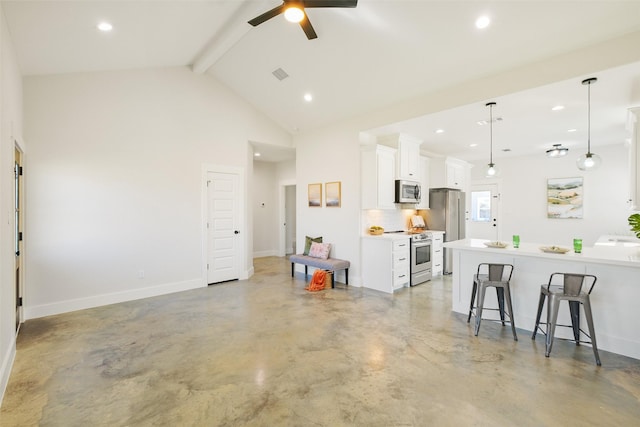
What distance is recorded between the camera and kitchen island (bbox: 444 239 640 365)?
2805 millimetres

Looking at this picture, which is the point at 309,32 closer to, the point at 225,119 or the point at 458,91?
the point at 458,91

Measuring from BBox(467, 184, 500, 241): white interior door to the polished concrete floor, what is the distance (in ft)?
16.1

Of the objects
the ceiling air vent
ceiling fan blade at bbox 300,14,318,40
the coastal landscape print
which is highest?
the ceiling air vent

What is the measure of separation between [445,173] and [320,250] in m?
3.32

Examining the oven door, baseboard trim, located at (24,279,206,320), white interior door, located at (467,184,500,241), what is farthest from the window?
baseboard trim, located at (24,279,206,320)

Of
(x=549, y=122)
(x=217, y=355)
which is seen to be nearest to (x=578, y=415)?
(x=217, y=355)

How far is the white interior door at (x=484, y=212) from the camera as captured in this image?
7.85 metres

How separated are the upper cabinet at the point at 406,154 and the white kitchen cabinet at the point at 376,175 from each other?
0.17 metres

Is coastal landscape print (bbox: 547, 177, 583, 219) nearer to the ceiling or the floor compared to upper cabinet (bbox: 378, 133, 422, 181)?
nearer to the floor

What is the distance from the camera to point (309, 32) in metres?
3.02

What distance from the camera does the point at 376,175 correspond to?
205 inches

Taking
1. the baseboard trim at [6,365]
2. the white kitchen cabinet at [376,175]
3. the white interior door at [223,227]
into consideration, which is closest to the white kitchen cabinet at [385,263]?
the white kitchen cabinet at [376,175]

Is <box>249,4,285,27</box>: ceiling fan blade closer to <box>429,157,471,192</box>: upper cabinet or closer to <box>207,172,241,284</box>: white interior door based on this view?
<box>207,172,241,284</box>: white interior door

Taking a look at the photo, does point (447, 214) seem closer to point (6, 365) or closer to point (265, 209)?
point (265, 209)
